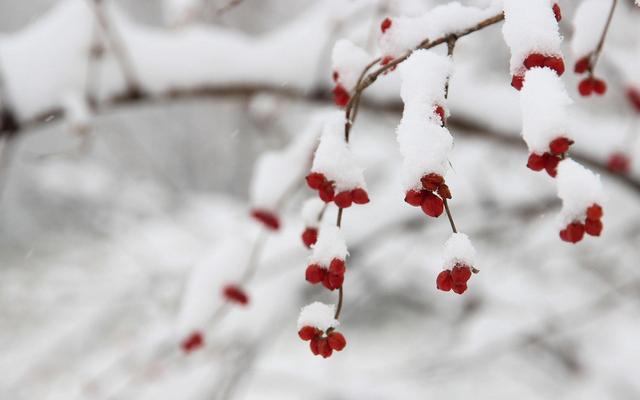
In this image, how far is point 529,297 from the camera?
3422 mm

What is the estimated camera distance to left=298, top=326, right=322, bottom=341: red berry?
1.97 ft

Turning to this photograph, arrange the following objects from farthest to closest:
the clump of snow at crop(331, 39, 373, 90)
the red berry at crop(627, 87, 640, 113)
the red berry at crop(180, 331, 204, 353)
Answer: the red berry at crop(627, 87, 640, 113) → the red berry at crop(180, 331, 204, 353) → the clump of snow at crop(331, 39, 373, 90)

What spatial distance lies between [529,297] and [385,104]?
2.16 metres

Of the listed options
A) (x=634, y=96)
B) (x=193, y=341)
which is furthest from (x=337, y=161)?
(x=634, y=96)

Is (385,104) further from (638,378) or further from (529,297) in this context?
(638,378)

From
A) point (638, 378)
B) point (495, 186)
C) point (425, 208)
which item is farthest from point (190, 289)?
point (638, 378)

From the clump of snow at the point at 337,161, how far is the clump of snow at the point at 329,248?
0.05 m

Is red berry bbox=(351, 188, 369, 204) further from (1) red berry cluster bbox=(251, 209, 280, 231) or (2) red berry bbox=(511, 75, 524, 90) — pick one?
(1) red berry cluster bbox=(251, 209, 280, 231)

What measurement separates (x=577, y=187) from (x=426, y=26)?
0.77ft

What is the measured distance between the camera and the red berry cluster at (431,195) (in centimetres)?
48

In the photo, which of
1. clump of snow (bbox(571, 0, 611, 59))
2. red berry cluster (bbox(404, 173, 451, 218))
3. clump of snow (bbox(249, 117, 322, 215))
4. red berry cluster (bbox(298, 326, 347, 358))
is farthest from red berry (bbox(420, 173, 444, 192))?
clump of snow (bbox(249, 117, 322, 215))

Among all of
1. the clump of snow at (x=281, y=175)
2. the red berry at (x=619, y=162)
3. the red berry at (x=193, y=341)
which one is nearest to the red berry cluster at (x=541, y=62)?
the clump of snow at (x=281, y=175)

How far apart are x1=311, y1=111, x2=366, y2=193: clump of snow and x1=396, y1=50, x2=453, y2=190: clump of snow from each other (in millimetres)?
87

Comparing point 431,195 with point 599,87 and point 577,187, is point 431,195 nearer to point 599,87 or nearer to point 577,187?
point 577,187
